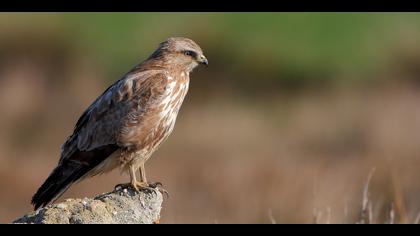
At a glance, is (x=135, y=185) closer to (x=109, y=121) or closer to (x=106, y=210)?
(x=109, y=121)

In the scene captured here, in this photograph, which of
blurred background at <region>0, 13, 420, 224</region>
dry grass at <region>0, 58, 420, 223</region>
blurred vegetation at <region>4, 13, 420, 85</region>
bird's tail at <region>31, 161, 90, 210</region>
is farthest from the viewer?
blurred vegetation at <region>4, 13, 420, 85</region>

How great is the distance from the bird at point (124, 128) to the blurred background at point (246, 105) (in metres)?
4.44

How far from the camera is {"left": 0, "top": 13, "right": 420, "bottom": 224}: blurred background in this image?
14.0 metres

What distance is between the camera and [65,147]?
787 centimetres

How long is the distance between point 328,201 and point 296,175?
8.18ft

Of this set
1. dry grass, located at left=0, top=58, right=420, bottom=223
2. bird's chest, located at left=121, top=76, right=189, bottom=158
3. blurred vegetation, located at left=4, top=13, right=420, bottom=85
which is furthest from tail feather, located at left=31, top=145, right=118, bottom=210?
blurred vegetation, located at left=4, top=13, right=420, bottom=85

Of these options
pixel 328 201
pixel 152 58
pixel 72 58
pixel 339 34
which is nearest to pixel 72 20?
pixel 72 58

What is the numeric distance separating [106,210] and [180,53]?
6.77 ft

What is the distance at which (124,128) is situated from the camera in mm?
7660

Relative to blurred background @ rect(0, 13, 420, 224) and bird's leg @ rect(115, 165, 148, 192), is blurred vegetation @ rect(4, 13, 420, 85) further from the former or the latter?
bird's leg @ rect(115, 165, 148, 192)

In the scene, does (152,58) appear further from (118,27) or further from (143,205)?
(118,27)

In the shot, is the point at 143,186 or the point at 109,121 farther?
the point at 109,121

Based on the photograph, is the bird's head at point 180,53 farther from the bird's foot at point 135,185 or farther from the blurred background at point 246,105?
the blurred background at point 246,105

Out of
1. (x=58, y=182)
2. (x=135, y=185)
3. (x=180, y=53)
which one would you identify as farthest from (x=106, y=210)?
(x=180, y=53)
